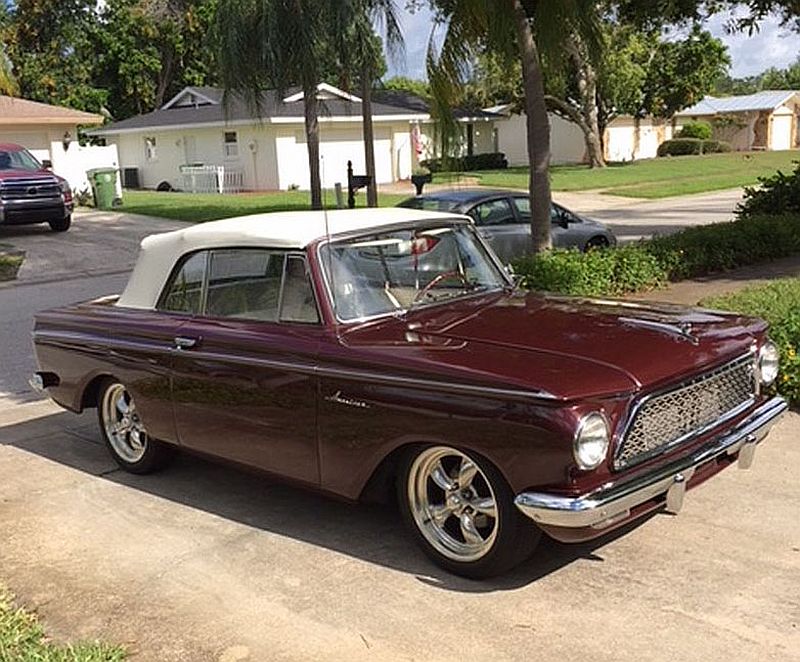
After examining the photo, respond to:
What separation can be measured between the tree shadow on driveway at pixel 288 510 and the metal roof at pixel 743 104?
6562cm

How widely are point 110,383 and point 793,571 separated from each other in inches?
159

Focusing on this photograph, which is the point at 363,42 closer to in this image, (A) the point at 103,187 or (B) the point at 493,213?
(B) the point at 493,213

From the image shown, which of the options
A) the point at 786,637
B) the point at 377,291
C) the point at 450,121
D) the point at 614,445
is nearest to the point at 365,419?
the point at 377,291

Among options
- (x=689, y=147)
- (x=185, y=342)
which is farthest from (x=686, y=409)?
(x=689, y=147)

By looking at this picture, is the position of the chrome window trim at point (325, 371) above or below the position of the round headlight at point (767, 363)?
above

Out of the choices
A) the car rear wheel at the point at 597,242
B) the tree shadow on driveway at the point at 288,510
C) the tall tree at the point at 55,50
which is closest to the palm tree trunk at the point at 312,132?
the car rear wheel at the point at 597,242

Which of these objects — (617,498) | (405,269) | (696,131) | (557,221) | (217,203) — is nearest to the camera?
(617,498)

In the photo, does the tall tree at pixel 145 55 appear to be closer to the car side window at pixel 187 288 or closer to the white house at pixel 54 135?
the white house at pixel 54 135

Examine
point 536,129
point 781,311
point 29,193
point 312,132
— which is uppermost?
point 312,132

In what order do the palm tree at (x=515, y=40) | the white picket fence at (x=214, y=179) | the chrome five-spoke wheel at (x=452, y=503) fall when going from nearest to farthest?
the chrome five-spoke wheel at (x=452, y=503) → the palm tree at (x=515, y=40) → the white picket fence at (x=214, y=179)

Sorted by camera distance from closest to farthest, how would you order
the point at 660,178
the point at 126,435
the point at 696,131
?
the point at 126,435 → the point at 660,178 → the point at 696,131

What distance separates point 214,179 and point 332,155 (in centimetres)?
446

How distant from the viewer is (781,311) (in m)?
8.28

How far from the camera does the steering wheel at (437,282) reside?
5.04 m
